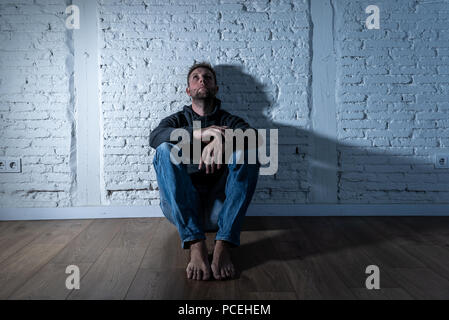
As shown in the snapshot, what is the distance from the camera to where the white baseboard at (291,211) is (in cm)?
240

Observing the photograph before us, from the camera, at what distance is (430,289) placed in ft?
4.11

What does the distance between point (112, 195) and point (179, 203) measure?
111 cm

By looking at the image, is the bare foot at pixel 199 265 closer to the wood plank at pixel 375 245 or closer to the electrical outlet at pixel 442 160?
the wood plank at pixel 375 245

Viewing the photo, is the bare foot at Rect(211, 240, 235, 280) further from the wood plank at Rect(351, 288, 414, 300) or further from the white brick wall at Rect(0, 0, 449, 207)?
the white brick wall at Rect(0, 0, 449, 207)

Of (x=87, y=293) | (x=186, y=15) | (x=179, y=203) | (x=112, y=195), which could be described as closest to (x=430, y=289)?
(x=179, y=203)

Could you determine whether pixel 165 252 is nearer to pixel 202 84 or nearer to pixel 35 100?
pixel 202 84

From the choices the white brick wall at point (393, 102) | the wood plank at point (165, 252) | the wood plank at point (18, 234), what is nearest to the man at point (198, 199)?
the wood plank at point (165, 252)

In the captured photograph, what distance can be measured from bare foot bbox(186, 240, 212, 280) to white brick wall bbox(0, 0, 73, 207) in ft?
4.63

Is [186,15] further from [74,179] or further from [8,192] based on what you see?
[8,192]

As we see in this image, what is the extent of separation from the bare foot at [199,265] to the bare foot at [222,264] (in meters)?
0.03

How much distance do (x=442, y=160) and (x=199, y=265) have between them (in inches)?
82.0

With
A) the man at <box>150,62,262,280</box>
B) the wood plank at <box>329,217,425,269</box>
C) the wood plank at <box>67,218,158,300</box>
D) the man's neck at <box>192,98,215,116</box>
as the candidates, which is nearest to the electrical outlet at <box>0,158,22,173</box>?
the wood plank at <box>67,218,158,300</box>

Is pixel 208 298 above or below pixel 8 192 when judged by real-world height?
below
